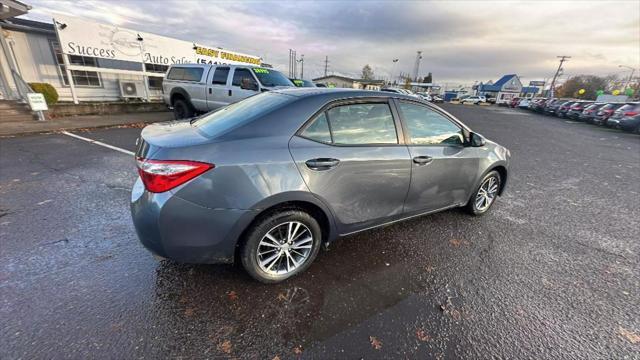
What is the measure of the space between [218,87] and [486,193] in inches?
318

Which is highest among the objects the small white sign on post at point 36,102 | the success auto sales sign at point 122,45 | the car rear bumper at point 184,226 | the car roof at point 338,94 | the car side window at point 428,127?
the success auto sales sign at point 122,45

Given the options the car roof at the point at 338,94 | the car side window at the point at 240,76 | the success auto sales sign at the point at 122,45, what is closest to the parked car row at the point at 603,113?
the car side window at the point at 240,76

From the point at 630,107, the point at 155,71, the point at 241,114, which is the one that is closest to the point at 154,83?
the point at 155,71

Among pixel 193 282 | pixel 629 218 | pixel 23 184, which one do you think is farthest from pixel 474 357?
pixel 23 184

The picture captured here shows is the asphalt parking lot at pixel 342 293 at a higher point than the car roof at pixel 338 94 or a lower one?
lower

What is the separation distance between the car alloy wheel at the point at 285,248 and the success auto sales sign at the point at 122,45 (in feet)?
42.5

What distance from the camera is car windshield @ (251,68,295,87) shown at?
848 centimetres

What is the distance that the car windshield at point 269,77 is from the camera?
27.8 feet

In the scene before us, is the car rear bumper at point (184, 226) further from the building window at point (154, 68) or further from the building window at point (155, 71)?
the building window at point (154, 68)

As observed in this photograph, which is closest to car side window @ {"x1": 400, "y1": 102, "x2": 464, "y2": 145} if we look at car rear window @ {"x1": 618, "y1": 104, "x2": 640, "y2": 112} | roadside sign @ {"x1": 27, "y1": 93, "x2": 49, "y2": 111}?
roadside sign @ {"x1": 27, "y1": 93, "x2": 49, "y2": 111}

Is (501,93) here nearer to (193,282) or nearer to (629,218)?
(629,218)

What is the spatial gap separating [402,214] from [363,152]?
3.01 ft

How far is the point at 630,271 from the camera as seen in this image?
9.39 feet

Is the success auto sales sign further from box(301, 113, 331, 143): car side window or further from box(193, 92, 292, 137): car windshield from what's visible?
box(301, 113, 331, 143): car side window
